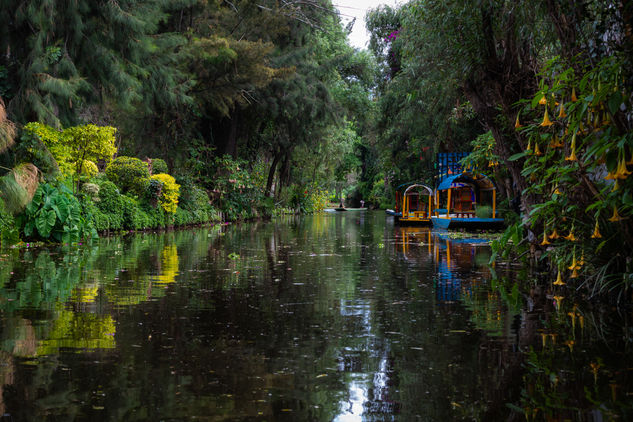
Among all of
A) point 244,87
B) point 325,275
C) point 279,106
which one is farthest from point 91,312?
point 279,106

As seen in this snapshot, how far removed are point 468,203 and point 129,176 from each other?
1749 centimetres

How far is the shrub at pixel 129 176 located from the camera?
23.4 metres

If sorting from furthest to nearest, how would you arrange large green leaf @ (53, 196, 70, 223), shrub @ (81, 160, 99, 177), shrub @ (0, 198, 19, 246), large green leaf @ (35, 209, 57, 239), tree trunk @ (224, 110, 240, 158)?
1. tree trunk @ (224, 110, 240, 158)
2. shrub @ (81, 160, 99, 177)
3. large green leaf @ (53, 196, 70, 223)
4. large green leaf @ (35, 209, 57, 239)
5. shrub @ (0, 198, 19, 246)

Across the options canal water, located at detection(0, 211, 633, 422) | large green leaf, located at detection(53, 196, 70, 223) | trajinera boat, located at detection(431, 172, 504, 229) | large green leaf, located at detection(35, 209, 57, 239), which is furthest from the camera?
trajinera boat, located at detection(431, 172, 504, 229)

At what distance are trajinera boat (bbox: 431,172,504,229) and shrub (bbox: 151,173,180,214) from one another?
10.8 meters

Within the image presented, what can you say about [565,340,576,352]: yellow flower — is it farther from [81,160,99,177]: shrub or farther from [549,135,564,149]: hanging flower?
[81,160,99,177]: shrub

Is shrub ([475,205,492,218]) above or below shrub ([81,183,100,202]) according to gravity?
below

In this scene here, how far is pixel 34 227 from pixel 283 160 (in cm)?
3158

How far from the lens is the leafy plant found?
50.1 feet

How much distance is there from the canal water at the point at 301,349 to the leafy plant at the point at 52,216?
16.0ft

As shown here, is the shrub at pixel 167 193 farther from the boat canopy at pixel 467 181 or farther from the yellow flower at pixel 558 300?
the yellow flower at pixel 558 300

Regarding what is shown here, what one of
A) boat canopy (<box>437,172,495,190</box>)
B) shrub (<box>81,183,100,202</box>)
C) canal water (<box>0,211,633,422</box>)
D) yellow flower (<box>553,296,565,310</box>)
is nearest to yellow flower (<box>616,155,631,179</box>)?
canal water (<box>0,211,633,422</box>)

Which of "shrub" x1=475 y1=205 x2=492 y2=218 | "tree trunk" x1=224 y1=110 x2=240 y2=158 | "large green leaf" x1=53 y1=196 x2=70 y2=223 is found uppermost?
"tree trunk" x1=224 y1=110 x2=240 y2=158

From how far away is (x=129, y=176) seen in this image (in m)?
23.4
